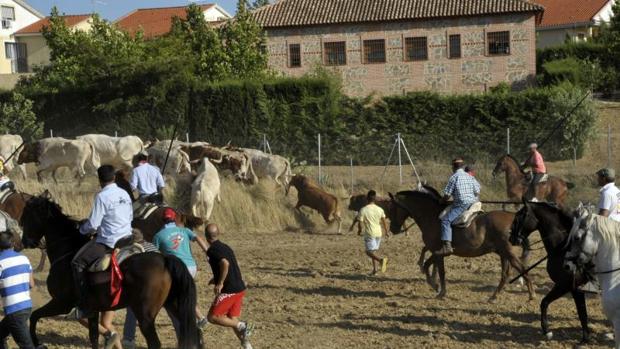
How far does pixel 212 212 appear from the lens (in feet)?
73.5

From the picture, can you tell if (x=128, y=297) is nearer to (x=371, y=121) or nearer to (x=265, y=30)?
(x=371, y=121)

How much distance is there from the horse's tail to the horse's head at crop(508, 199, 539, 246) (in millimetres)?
4394

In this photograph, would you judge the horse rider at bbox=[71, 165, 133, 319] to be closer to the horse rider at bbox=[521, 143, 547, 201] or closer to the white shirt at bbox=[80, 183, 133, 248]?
the white shirt at bbox=[80, 183, 133, 248]

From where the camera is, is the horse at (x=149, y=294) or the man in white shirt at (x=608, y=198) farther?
the man in white shirt at (x=608, y=198)

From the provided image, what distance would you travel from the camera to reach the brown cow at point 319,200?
22.2 metres

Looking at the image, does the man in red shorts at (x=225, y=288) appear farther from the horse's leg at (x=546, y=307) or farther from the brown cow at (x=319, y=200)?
the brown cow at (x=319, y=200)

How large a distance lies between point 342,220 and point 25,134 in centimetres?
1929

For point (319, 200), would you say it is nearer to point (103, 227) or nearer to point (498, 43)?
point (103, 227)

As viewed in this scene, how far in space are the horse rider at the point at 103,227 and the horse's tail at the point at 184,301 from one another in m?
0.76

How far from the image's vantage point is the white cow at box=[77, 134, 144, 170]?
93.4 feet

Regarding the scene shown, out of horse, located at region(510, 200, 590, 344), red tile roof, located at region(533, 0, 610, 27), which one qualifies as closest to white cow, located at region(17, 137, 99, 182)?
horse, located at region(510, 200, 590, 344)

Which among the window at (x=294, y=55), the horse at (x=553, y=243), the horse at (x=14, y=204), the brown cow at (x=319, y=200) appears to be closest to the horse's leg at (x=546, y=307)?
the horse at (x=553, y=243)

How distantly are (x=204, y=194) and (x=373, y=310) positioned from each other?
9.73 meters

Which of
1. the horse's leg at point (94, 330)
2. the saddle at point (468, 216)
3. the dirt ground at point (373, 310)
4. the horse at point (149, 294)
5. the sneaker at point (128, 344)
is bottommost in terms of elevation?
the dirt ground at point (373, 310)
